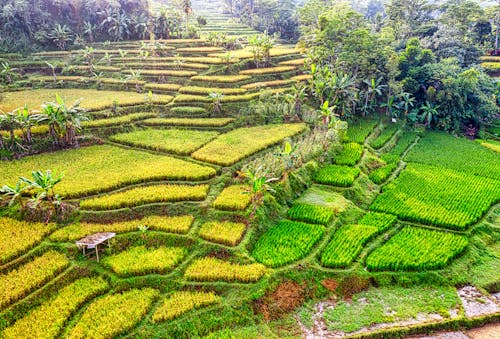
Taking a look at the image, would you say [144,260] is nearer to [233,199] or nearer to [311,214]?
[233,199]

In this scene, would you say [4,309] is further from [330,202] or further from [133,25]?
[133,25]

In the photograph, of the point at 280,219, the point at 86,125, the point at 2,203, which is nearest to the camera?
the point at 2,203

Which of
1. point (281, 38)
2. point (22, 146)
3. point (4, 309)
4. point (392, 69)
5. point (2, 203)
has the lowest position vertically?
point (4, 309)

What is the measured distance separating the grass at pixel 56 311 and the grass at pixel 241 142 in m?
8.82

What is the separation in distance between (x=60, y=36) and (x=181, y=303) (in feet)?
107

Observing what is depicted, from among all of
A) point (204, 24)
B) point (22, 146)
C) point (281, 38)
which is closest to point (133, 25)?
point (204, 24)

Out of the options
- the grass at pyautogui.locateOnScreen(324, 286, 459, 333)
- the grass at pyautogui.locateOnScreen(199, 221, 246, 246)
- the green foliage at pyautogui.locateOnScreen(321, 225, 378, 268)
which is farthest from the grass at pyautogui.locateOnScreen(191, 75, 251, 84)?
the grass at pyautogui.locateOnScreen(324, 286, 459, 333)

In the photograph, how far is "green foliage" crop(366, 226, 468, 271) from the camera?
14.1 metres

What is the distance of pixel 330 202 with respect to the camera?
1781 centimetres

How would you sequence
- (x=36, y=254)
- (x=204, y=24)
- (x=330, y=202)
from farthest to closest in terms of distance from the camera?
(x=204, y=24)
(x=330, y=202)
(x=36, y=254)

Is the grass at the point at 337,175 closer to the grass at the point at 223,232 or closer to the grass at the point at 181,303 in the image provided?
the grass at the point at 223,232

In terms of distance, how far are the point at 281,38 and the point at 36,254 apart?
4541 cm

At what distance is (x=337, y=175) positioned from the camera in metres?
19.9

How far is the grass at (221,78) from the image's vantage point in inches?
1163
